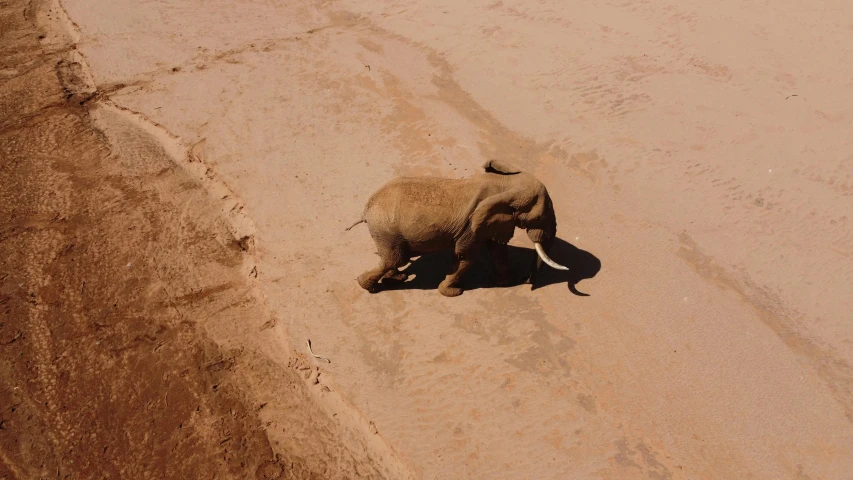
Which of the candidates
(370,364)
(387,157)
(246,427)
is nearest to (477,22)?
(387,157)

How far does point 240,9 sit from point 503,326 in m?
11.4

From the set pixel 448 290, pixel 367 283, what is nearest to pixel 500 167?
pixel 448 290

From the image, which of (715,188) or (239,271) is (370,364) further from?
(715,188)

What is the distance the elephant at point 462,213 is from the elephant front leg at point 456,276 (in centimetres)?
3

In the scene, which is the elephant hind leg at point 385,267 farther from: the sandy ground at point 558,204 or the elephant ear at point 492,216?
the elephant ear at point 492,216

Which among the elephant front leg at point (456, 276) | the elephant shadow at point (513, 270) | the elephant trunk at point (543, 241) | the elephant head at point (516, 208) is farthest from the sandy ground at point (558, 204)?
the elephant head at point (516, 208)

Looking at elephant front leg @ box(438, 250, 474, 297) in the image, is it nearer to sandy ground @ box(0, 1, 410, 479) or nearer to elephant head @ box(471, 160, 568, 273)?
elephant head @ box(471, 160, 568, 273)

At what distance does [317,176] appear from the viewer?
934 centimetres

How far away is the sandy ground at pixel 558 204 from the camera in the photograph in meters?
6.25

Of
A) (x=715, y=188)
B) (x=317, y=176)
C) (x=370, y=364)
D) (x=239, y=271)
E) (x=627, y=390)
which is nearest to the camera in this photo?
(x=627, y=390)

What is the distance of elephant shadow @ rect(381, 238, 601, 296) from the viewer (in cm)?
760

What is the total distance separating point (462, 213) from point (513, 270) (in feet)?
4.74

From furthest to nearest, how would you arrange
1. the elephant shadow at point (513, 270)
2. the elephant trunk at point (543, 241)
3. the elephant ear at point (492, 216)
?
the elephant shadow at point (513, 270)
the elephant trunk at point (543, 241)
the elephant ear at point (492, 216)

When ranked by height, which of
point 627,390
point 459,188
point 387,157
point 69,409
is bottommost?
point 69,409
